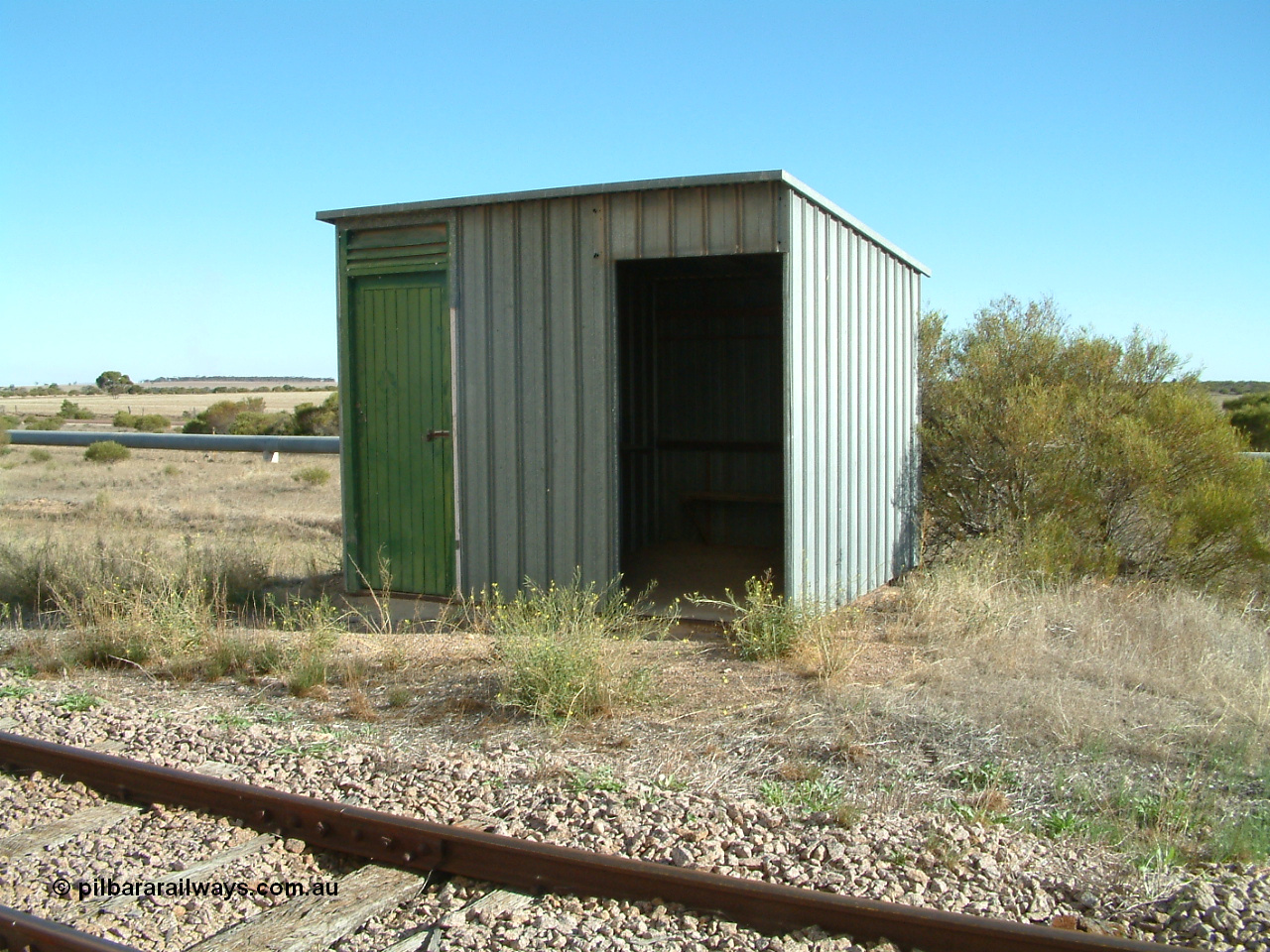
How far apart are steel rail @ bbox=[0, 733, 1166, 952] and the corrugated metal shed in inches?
149

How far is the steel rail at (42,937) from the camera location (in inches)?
118

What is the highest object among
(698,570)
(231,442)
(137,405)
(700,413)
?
(137,405)

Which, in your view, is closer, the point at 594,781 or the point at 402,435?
the point at 594,781

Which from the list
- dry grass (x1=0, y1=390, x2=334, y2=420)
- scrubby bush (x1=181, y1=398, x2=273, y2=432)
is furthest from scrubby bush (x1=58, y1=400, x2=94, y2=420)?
scrubby bush (x1=181, y1=398, x2=273, y2=432)

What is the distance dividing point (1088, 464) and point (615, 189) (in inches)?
205

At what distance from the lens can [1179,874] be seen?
3621 millimetres

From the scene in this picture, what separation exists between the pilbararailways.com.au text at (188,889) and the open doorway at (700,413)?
762cm

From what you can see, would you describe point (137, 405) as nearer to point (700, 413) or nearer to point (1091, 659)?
point (700, 413)

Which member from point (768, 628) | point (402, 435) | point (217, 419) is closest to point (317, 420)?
point (217, 419)

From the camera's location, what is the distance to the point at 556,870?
3.60m

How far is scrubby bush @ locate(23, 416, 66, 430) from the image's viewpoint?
42938 mm

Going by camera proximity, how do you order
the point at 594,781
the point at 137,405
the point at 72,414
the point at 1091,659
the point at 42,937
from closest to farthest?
the point at 42,937 → the point at 594,781 → the point at 1091,659 → the point at 72,414 → the point at 137,405

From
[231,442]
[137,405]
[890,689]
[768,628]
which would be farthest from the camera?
[137,405]

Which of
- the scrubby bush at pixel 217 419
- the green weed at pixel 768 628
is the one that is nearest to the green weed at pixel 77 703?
the green weed at pixel 768 628
